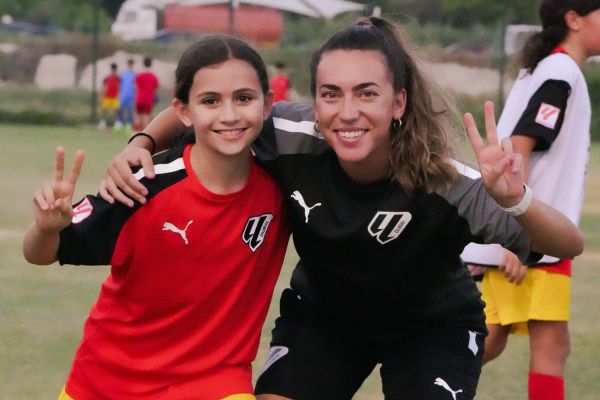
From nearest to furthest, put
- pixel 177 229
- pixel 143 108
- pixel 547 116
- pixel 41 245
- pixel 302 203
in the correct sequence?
pixel 41 245
pixel 177 229
pixel 302 203
pixel 547 116
pixel 143 108

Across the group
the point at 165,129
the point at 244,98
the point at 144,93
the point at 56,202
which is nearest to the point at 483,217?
the point at 244,98

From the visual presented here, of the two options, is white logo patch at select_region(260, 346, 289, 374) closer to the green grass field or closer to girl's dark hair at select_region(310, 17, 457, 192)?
girl's dark hair at select_region(310, 17, 457, 192)

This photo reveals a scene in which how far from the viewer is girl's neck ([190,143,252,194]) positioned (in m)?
3.88

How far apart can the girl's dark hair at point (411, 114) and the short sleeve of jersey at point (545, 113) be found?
3.13 feet

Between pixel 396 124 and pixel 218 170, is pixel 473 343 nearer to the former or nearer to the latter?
pixel 396 124

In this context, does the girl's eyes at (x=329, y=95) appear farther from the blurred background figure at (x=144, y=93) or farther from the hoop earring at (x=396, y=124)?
the blurred background figure at (x=144, y=93)

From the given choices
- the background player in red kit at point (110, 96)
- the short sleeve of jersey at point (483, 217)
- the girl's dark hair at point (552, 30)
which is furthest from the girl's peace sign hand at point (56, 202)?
the background player in red kit at point (110, 96)

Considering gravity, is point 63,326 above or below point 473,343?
below

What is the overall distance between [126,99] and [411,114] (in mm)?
23611

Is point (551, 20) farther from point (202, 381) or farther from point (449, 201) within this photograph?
point (202, 381)

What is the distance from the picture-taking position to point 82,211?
3.78 m

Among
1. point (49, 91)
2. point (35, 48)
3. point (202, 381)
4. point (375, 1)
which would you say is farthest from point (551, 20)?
point (35, 48)

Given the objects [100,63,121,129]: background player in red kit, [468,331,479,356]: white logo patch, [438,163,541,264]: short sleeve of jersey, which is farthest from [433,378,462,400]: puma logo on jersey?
[100,63,121,129]: background player in red kit

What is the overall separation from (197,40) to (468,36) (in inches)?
1154
